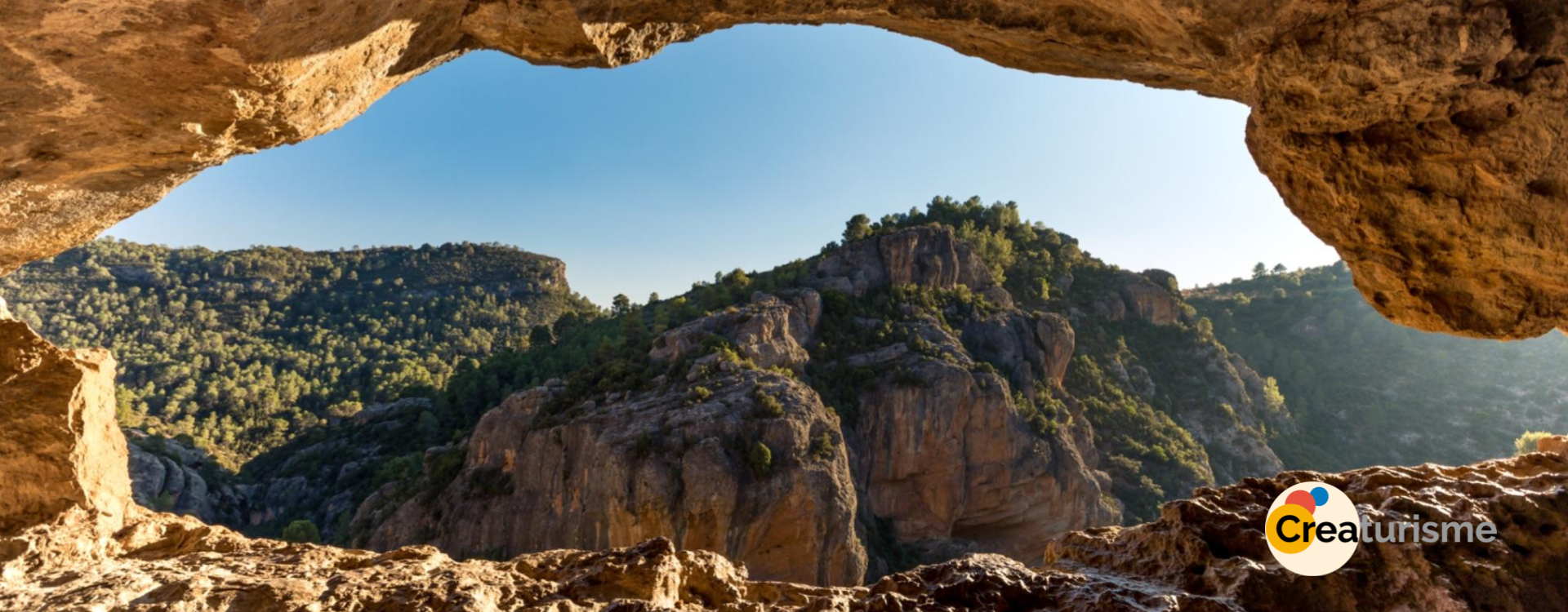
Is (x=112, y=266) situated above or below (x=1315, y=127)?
above

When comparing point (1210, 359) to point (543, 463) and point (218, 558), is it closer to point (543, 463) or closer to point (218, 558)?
point (543, 463)

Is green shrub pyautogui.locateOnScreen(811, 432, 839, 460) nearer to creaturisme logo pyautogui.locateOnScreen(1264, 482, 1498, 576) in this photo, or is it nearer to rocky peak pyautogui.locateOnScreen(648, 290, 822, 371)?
rocky peak pyautogui.locateOnScreen(648, 290, 822, 371)

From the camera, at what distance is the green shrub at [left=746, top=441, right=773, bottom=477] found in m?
33.7

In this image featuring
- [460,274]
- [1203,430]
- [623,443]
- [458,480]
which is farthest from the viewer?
[460,274]

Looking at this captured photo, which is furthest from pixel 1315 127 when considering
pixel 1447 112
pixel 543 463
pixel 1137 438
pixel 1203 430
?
pixel 1203 430

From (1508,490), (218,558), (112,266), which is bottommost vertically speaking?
(218,558)

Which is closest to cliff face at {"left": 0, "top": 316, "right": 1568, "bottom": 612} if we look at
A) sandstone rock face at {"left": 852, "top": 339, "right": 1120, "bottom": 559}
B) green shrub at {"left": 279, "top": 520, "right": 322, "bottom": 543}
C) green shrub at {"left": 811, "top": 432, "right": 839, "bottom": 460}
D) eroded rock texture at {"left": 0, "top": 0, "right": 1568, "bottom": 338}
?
eroded rock texture at {"left": 0, "top": 0, "right": 1568, "bottom": 338}

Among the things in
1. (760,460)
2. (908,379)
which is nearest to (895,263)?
(908,379)

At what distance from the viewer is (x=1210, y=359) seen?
74.1m

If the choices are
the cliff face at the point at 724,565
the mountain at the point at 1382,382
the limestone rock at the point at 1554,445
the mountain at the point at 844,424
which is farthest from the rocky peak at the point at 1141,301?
the cliff face at the point at 724,565

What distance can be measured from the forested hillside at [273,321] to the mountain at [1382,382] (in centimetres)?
8640

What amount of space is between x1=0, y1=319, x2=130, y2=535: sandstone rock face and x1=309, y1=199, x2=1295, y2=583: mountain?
25.8 m

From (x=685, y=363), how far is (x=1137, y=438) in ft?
133

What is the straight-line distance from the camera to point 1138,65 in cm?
716
